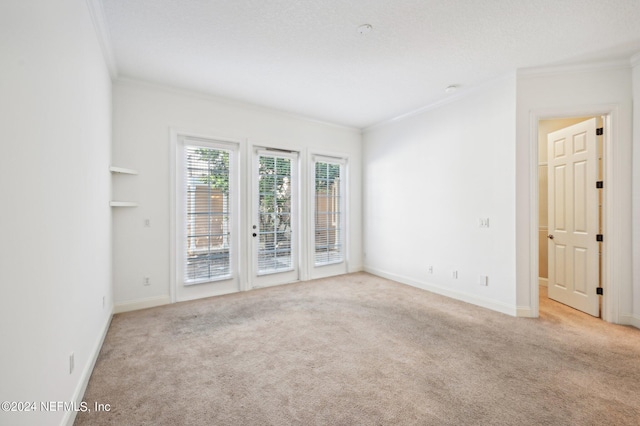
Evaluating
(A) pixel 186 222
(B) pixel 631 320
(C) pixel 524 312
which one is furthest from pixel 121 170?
(B) pixel 631 320

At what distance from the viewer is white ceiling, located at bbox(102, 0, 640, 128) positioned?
237 centimetres

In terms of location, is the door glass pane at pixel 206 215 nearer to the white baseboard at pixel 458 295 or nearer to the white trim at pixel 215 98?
the white trim at pixel 215 98

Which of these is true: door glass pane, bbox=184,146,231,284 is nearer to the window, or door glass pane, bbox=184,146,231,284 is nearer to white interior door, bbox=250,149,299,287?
white interior door, bbox=250,149,299,287

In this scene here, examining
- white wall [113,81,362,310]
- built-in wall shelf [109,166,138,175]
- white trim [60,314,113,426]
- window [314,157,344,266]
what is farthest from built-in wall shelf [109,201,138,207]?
window [314,157,344,266]

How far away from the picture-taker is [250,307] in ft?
12.3

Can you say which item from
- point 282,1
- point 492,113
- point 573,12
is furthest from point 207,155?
point 573,12

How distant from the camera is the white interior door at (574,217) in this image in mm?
3408

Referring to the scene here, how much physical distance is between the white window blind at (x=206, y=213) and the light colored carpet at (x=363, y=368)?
2.18 feet

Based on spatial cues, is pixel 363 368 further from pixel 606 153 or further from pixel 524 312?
pixel 606 153

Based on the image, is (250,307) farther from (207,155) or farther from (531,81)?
(531,81)

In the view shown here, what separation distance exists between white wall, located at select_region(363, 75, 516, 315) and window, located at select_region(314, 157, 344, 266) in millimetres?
590

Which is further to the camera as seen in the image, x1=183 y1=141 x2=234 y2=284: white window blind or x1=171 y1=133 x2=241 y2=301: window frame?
x1=183 y1=141 x2=234 y2=284: white window blind

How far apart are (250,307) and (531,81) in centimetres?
441

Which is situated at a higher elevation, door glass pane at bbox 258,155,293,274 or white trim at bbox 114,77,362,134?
white trim at bbox 114,77,362,134
